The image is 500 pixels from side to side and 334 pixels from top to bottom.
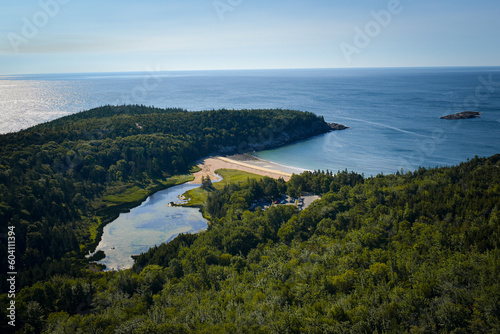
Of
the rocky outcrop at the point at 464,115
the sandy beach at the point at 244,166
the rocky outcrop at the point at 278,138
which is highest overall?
the rocky outcrop at the point at 464,115

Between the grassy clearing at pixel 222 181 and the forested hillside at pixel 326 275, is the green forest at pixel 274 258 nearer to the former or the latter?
the forested hillside at pixel 326 275

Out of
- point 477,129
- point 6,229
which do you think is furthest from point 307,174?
point 477,129

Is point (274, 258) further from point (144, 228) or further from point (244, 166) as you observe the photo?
point (244, 166)

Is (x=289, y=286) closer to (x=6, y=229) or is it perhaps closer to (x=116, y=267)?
(x=116, y=267)

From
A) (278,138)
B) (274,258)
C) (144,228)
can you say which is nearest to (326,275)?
(274,258)

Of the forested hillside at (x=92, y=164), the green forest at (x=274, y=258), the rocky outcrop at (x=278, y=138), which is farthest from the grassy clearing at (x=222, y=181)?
the rocky outcrop at (x=278, y=138)
